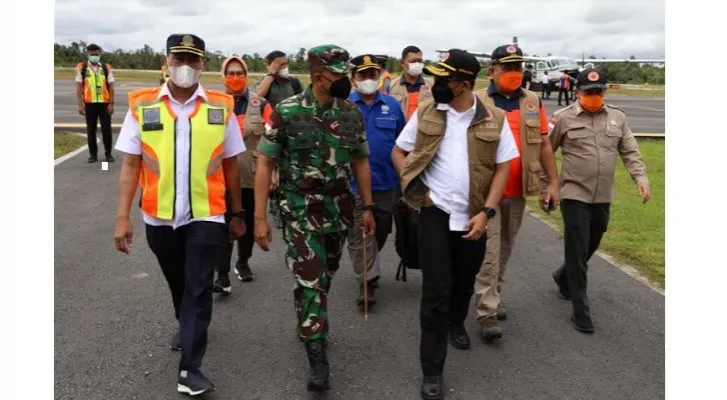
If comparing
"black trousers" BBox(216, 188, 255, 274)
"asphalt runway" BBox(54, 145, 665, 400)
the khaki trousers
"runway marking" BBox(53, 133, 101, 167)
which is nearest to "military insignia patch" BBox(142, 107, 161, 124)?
"asphalt runway" BBox(54, 145, 665, 400)

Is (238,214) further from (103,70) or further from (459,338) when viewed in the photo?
(103,70)

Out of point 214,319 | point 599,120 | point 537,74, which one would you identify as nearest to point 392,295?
point 214,319

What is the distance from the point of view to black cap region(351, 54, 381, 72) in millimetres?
5460

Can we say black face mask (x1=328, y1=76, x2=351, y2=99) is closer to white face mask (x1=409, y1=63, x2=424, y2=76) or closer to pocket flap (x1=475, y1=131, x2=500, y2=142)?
pocket flap (x1=475, y1=131, x2=500, y2=142)

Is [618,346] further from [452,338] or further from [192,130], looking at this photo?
[192,130]

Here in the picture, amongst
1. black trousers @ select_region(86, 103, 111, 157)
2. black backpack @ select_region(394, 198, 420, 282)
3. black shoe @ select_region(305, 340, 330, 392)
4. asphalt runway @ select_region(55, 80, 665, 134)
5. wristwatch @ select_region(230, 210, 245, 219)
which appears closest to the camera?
black shoe @ select_region(305, 340, 330, 392)

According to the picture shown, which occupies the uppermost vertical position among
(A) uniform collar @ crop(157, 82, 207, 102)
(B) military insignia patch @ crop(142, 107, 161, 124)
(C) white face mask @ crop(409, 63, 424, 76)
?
(C) white face mask @ crop(409, 63, 424, 76)

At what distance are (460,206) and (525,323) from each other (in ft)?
5.28

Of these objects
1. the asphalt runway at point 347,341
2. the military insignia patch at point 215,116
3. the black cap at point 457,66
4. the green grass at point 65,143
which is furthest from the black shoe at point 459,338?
the green grass at point 65,143

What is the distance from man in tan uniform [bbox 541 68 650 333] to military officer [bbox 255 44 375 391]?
Answer: 6.52 ft

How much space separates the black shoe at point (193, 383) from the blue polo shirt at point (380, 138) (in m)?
2.14

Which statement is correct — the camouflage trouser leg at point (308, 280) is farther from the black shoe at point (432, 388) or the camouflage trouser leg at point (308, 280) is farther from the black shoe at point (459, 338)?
the black shoe at point (459, 338)

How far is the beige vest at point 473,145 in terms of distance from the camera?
405 centimetres

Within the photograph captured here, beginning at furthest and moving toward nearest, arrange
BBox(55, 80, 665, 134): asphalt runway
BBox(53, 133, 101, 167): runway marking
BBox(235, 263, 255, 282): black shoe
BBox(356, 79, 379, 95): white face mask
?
BBox(55, 80, 665, 134): asphalt runway < BBox(53, 133, 101, 167): runway marking < BBox(235, 263, 255, 282): black shoe < BBox(356, 79, 379, 95): white face mask
